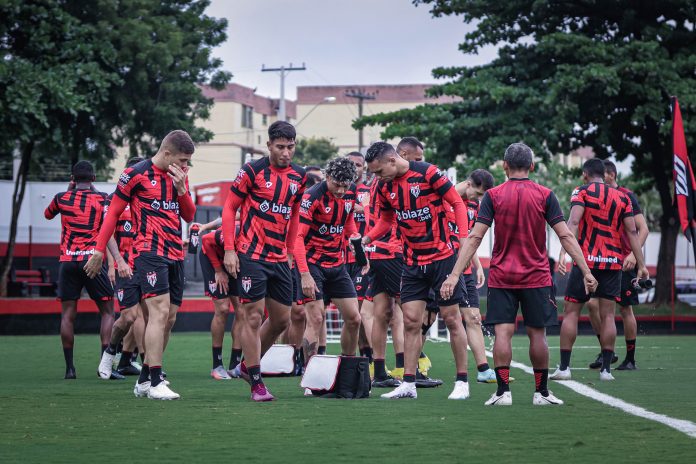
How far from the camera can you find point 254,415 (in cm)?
796

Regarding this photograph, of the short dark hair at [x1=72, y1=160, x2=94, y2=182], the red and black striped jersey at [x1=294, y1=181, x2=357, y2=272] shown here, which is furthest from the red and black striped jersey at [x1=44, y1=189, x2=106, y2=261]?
the red and black striped jersey at [x1=294, y1=181, x2=357, y2=272]

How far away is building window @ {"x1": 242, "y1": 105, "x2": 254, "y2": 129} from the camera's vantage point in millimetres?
83875

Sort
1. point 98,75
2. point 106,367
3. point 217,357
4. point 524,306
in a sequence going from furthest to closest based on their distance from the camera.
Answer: point 98,75, point 217,357, point 106,367, point 524,306

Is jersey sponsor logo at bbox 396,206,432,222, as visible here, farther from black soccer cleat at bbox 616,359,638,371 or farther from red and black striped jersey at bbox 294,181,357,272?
black soccer cleat at bbox 616,359,638,371

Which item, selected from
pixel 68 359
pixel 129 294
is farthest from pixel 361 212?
pixel 68 359

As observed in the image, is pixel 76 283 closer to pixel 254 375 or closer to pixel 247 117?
pixel 254 375

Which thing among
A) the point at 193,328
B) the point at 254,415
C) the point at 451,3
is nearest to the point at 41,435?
the point at 254,415

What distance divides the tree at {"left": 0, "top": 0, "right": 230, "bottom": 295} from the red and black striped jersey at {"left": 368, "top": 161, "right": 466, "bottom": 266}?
18188mm

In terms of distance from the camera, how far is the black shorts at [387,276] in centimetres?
1080

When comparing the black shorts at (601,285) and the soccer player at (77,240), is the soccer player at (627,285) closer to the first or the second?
the black shorts at (601,285)

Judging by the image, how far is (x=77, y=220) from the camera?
12211 millimetres

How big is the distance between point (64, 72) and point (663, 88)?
14247 millimetres

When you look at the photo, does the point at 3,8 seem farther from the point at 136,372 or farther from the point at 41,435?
the point at 41,435

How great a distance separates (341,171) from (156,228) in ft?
6.92
